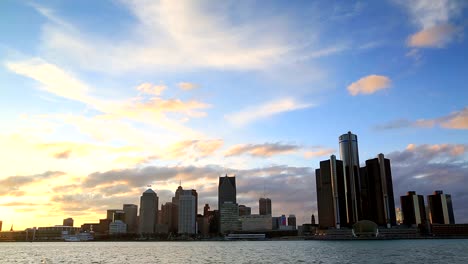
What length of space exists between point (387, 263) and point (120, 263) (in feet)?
254

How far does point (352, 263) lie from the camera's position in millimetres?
115375

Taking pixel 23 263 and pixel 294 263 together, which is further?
pixel 23 263

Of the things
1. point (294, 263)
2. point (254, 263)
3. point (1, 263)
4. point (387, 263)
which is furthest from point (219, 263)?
point (1, 263)

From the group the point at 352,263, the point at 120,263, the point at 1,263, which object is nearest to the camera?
the point at 352,263

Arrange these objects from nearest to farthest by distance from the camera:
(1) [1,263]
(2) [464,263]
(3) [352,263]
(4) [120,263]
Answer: (2) [464,263], (3) [352,263], (4) [120,263], (1) [1,263]

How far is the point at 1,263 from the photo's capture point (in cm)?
13575

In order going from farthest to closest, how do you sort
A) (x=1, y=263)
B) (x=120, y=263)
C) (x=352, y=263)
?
1. (x=1, y=263)
2. (x=120, y=263)
3. (x=352, y=263)

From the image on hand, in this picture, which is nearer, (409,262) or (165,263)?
(409,262)

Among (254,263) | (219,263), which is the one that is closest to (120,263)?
(219,263)

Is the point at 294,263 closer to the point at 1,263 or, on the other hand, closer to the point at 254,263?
the point at 254,263

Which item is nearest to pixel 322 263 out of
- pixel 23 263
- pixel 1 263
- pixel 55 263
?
pixel 55 263

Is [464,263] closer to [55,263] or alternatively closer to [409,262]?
[409,262]

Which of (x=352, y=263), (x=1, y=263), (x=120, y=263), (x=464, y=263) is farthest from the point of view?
(x=1, y=263)

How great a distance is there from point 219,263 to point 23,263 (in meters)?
64.4
